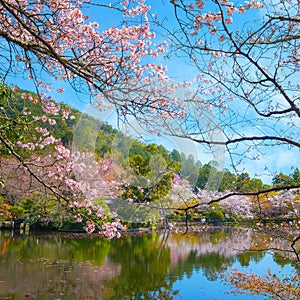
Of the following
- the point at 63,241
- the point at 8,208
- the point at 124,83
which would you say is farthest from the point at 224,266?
the point at 8,208

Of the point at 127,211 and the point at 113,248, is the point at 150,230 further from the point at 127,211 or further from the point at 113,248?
the point at 113,248

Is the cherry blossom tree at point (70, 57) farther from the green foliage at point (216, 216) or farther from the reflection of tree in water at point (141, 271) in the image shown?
the green foliage at point (216, 216)

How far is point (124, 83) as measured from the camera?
2201 millimetres

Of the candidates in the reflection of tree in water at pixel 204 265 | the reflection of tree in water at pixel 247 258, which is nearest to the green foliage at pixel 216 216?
the reflection of tree in water at pixel 247 258

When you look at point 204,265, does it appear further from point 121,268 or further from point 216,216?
point 216,216

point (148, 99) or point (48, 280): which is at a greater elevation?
point (148, 99)

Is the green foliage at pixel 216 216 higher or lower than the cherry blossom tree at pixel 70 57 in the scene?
lower

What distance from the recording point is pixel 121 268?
702 centimetres

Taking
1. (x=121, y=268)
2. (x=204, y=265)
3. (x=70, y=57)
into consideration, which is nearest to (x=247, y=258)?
(x=204, y=265)

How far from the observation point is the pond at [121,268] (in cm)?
532

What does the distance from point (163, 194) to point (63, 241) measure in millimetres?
3584

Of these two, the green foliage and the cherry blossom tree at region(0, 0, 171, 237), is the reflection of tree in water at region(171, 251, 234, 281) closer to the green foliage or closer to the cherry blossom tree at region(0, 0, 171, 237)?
the cherry blossom tree at region(0, 0, 171, 237)

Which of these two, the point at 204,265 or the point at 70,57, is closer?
the point at 70,57

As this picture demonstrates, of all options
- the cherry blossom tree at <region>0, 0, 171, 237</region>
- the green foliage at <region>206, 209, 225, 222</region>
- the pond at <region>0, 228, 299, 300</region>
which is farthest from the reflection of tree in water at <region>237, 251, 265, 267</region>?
the green foliage at <region>206, 209, 225, 222</region>
